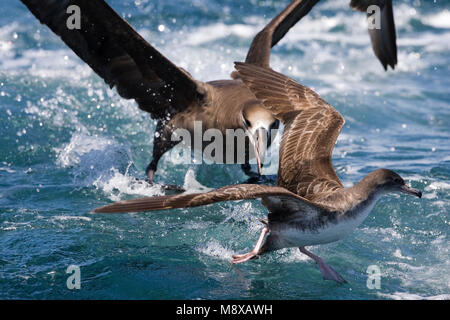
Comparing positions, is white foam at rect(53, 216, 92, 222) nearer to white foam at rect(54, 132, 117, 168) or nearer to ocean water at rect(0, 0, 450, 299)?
ocean water at rect(0, 0, 450, 299)

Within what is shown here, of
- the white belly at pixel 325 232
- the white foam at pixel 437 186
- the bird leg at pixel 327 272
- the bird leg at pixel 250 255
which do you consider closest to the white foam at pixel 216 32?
the white foam at pixel 437 186

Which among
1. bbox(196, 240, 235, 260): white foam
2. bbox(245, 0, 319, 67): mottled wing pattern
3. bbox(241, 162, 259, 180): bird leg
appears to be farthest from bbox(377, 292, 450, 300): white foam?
bbox(245, 0, 319, 67): mottled wing pattern

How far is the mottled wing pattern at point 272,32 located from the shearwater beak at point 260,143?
1558 millimetres

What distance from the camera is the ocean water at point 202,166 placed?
5285 millimetres

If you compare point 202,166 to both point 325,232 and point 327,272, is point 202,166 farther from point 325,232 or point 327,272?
point 325,232

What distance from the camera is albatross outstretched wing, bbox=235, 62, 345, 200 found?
18.4 feet

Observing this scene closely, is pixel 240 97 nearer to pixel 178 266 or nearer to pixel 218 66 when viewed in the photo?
pixel 178 266

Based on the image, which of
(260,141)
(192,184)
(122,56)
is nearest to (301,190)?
(260,141)

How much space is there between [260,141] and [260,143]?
0.03 m

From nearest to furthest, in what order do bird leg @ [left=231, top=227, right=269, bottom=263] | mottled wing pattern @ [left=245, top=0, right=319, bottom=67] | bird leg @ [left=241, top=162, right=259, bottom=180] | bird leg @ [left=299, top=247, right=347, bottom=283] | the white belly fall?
the white belly
bird leg @ [left=299, top=247, right=347, bottom=283]
bird leg @ [left=231, top=227, right=269, bottom=263]
mottled wing pattern @ [left=245, top=0, right=319, bottom=67]
bird leg @ [left=241, top=162, right=259, bottom=180]

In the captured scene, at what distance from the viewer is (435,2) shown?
15695mm

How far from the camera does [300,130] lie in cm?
598

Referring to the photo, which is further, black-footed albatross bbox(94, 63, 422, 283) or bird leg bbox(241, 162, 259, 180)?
bird leg bbox(241, 162, 259, 180)
